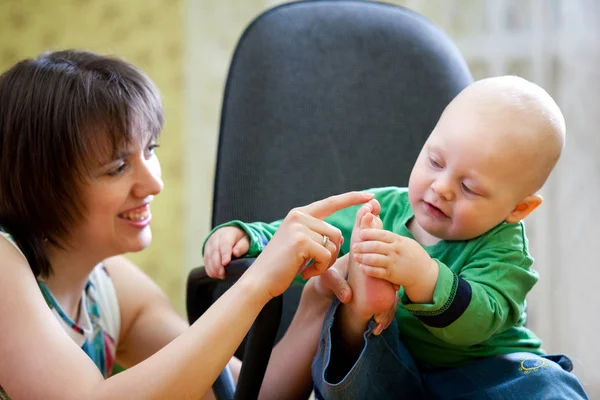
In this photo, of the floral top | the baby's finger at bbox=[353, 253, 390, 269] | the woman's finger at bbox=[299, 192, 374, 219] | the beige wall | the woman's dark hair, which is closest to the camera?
the baby's finger at bbox=[353, 253, 390, 269]

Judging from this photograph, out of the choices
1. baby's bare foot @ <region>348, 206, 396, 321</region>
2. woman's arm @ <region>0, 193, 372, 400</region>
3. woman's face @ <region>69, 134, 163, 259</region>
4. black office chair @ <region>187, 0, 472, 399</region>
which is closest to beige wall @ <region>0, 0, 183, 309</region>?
black office chair @ <region>187, 0, 472, 399</region>

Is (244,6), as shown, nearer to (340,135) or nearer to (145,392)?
(340,135)

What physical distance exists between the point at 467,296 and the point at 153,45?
6.78ft

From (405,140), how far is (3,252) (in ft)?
2.43

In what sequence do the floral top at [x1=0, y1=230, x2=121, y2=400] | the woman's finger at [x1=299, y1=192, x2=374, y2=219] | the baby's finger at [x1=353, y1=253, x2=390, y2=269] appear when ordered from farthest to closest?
1. the floral top at [x1=0, y1=230, x2=121, y2=400]
2. the woman's finger at [x1=299, y1=192, x2=374, y2=219]
3. the baby's finger at [x1=353, y1=253, x2=390, y2=269]

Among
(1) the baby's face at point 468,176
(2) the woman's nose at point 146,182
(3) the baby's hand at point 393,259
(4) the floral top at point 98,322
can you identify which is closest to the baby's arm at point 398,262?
(3) the baby's hand at point 393,259

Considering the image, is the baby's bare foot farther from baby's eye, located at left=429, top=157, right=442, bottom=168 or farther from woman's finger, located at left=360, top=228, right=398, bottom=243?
baby's eye, located at left=429, top=157, right=442, bottom=168

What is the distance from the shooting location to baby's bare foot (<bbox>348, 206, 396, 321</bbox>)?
3.19 feet

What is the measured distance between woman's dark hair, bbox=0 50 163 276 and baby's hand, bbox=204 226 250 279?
23cm

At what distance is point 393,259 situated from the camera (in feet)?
3.12

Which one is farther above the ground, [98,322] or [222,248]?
[222,248]

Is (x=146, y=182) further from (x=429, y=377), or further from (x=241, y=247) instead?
(x=429, y=377)

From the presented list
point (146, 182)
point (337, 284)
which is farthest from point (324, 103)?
point (337, 284)

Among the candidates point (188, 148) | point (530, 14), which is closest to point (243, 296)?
point (530, 14)
